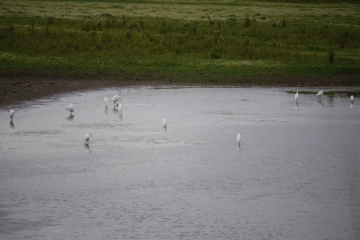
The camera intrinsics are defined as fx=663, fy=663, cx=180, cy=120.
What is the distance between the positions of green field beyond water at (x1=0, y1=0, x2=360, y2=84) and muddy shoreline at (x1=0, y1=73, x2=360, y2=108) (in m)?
0.44

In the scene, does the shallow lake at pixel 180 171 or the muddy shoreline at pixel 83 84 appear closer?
the shallow lake at pixel 180 171

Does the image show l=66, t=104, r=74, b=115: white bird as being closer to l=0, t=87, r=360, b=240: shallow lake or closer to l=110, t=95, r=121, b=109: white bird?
l=0, t=87, r=360, b=240: shallow lake

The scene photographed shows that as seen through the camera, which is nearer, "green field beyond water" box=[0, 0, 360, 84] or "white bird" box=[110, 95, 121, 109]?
"white bird" box=[110, 95, 121, 109]

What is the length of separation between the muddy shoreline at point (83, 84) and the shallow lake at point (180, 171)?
1710 mm

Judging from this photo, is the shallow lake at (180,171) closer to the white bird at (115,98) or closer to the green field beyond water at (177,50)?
the white bird at (115,98)

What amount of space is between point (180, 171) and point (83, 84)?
13739mm

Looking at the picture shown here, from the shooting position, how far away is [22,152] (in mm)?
15633

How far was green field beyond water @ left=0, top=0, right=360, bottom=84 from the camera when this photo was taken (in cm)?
2944

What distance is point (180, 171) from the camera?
46.5 feet

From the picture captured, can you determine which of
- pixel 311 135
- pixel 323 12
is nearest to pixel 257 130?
pixel 311 135

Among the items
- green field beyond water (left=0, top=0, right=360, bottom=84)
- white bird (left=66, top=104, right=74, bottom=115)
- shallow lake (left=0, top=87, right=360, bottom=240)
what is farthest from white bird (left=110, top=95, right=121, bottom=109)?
green field beyond water (left=0, top=0, right=360, bottom=84)

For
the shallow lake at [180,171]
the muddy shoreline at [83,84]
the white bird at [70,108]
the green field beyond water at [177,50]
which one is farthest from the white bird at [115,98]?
the green field beyond water at [177,50]

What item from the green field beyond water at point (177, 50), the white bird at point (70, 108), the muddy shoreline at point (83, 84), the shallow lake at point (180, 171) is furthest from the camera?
the green field beyond water at point (177, 50)

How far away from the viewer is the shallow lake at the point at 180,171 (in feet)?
35.3
